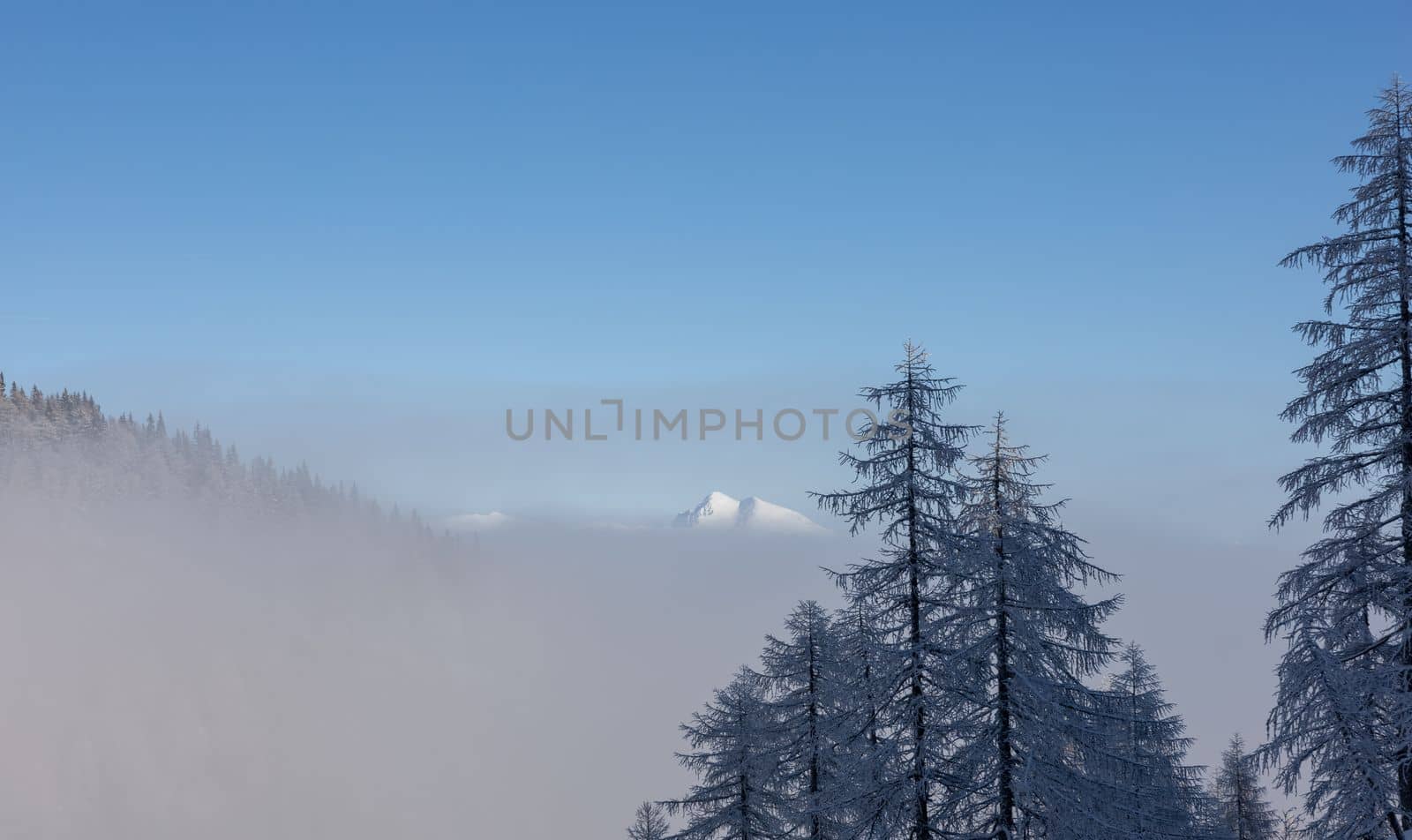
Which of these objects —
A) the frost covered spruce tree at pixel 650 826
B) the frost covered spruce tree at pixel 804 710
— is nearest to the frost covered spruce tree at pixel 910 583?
the frost covered spruce tree at pixel 804 710

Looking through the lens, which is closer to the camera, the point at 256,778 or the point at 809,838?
the point at 809,838

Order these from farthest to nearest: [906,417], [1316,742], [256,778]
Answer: [256,778] → [906,417] → [1316,742]

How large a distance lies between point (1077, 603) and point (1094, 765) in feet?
9.97

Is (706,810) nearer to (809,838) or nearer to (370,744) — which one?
(809,838)

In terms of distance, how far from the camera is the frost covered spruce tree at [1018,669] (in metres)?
14.0

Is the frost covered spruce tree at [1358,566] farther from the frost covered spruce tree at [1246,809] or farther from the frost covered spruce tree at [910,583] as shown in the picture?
the frost covered spruce tree at [1246,809]

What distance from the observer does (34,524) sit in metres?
167

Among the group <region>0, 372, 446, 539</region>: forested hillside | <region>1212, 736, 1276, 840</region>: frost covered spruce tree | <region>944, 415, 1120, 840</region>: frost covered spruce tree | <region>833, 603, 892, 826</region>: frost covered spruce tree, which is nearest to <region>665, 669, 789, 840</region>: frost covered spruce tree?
<region>833, 603, 892, 826</region>: frost covered spruce tree

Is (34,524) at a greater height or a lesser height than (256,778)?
greater

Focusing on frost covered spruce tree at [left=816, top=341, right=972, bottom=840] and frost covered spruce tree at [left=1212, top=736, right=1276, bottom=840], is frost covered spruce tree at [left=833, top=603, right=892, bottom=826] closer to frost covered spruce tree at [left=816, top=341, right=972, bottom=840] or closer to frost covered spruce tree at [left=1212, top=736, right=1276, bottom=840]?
frost covered spruce tree at [left=816, top=341, right=972, bottom=840]

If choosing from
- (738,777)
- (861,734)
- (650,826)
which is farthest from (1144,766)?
(650,826)

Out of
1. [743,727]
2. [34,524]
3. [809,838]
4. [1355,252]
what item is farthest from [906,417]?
[34,524]

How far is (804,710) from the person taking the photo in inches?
805

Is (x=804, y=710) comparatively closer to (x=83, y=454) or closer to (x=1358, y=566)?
(x=1358, y=566)
